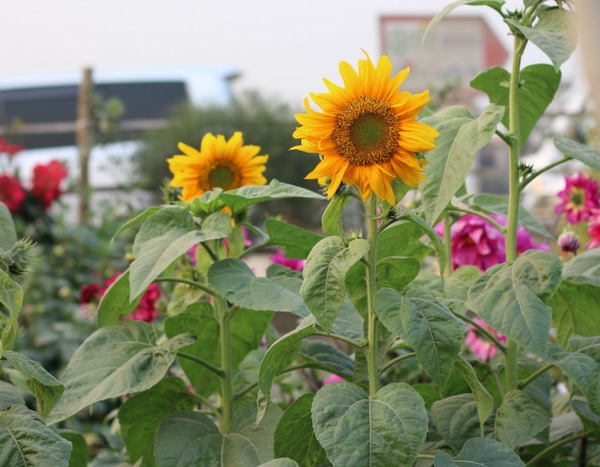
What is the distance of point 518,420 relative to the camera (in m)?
1.07

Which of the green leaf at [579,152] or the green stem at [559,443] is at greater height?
the green leaf at [579,152]

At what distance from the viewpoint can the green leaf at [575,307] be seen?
1.23m

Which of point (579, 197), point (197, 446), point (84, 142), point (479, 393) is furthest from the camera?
point (84, 142)

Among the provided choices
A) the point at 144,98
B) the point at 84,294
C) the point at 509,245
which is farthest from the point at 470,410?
the point at 144,98

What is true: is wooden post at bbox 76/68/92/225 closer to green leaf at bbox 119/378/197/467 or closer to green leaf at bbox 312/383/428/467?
green leaf at bbox 119/378/197/467

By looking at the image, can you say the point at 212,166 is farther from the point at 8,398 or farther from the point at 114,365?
the point at 8,398

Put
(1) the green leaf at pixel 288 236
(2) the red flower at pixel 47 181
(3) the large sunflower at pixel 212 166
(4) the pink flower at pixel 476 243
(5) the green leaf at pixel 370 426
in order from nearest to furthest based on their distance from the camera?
(5) the green leaf at pixel 370 426, (1) the green leaf at pixel 288 236, (3) the large sunflower at pixel 212 166, (4) the pink flower at pixel 476 243, (2) the red flower at pixel 47 181

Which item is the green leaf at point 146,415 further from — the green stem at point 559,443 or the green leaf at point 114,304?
the green stem at point 559,443

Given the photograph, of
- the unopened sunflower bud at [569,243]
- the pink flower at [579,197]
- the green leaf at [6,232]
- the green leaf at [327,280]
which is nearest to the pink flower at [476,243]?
the unopened sunflower bud at [569,243]

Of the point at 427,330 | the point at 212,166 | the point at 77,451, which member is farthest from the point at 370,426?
the point at 212,166

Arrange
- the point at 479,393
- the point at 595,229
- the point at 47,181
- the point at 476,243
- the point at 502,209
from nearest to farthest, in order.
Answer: the point at 479,393 < the point at 502,209 < the point at 476,243 < the point at 595,229 < the point at 47,181

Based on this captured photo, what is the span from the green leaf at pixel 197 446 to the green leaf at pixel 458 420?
0.27 meters

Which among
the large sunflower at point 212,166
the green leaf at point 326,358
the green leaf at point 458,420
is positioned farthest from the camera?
the large sunflower at point 212,166

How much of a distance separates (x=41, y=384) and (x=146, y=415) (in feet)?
0.75
